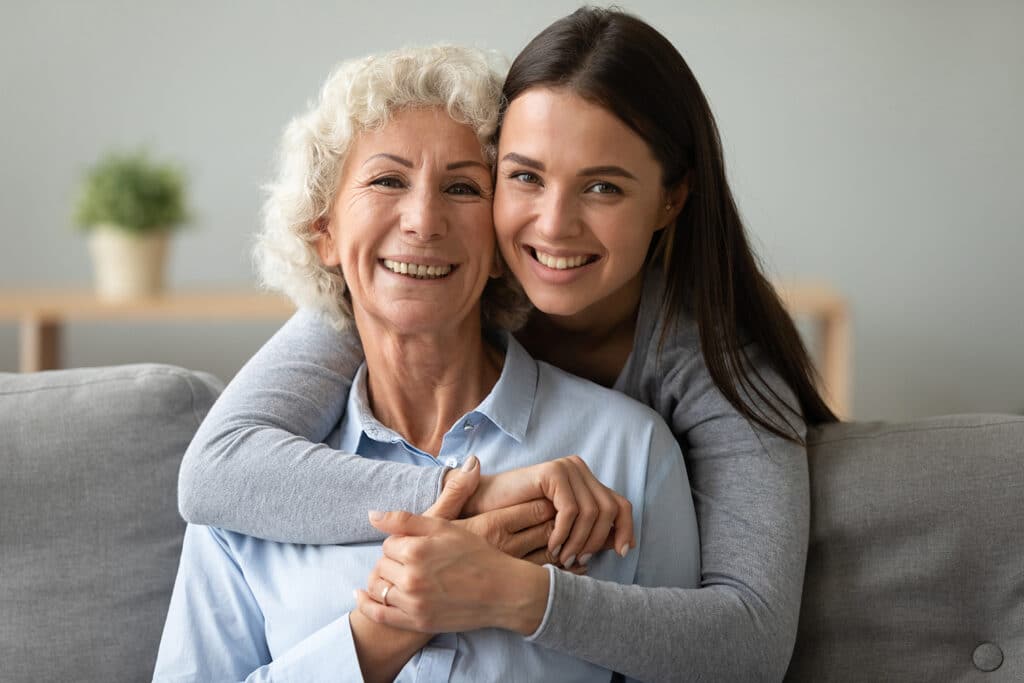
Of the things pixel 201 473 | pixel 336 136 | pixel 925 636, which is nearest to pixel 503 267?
pixel 336 136

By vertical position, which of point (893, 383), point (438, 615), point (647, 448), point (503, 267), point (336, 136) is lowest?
point (893, 383)

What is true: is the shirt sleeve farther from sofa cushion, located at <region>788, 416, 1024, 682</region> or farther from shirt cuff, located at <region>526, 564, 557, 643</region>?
sofa cushion, located at <region>788, 416, 1024, 682</region>

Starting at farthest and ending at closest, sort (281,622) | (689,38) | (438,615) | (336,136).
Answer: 1. (689,38)
2. (336,136)
3. (281,622)
4. (438,615)

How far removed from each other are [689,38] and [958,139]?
1.03m

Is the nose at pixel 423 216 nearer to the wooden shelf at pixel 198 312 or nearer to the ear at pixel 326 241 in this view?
the ear at pixel 326 241

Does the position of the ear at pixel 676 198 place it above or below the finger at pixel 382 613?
above

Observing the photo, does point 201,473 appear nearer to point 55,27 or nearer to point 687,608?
point 687,608

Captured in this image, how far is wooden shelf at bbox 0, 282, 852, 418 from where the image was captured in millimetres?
3725

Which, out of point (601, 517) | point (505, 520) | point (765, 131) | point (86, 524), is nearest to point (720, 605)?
point (601, 517)

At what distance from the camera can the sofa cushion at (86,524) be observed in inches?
62.1

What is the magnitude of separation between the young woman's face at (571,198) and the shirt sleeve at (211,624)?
1.73 feet

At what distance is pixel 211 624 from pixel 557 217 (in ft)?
2.29

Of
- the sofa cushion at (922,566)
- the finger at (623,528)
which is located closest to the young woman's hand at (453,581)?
the finger at (623,528)

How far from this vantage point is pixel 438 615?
4.43 feet
